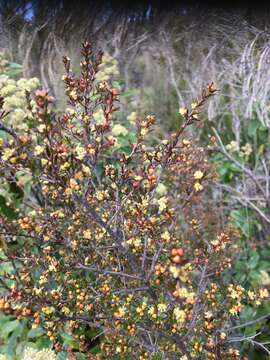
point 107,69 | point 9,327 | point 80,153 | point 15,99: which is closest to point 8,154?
point 80,153

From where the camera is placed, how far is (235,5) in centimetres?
152

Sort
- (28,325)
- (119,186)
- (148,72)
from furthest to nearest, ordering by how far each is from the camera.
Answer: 1. (148,72)
2. (28,325)
3. (119,186)

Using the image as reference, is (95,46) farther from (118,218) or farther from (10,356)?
(10,356)

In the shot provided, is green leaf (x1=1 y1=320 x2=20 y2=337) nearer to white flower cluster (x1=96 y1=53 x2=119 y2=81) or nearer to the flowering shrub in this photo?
the flowering shrub

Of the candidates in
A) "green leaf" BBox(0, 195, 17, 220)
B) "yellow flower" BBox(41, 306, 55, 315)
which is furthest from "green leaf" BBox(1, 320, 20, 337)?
"yellow flower" BBox(41, 306, 55, 315)

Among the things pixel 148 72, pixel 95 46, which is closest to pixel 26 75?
pixel 95 46

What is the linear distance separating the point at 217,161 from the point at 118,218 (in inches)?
71.0

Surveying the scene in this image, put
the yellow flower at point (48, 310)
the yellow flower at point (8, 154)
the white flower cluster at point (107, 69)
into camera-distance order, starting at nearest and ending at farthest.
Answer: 1. the yellow flower at point (8, 154)
2. the yellow flower at point (48, 310)
3. the white flower cluster at point (107, 69)

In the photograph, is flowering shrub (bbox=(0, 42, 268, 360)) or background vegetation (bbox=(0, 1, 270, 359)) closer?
flowering shrub (bbox=(0, 42, 268, 360))

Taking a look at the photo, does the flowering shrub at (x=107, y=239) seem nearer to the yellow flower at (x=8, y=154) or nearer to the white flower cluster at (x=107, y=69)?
the yellow flower at (x=8, y=154)

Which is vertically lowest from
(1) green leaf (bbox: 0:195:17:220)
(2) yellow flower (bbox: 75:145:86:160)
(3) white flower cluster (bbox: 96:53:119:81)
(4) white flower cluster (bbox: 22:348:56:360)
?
(4) white flower cluster (bbox: 22:348:56:360)

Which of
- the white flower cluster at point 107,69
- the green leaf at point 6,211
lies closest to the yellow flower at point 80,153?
the green leaf at point 6,211

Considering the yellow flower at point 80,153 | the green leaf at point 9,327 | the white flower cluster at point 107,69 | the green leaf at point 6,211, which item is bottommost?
the green leaf at point 9,327

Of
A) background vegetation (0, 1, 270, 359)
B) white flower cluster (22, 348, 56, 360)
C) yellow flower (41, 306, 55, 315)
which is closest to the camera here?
yellow flower (41, 306, 55, 315)
